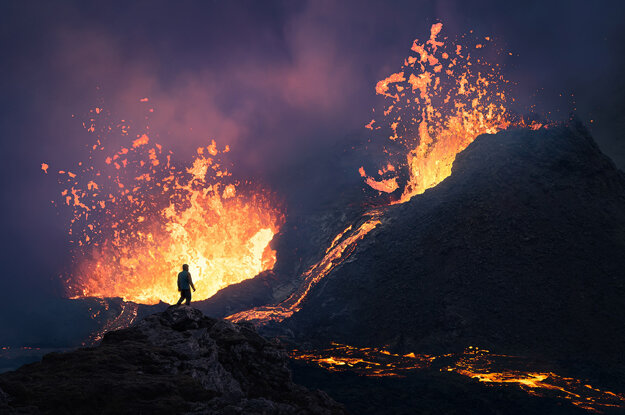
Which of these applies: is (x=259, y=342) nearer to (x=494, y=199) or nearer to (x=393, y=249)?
(x=393, y=249)

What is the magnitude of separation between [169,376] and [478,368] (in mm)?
18104

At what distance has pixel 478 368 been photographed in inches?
807

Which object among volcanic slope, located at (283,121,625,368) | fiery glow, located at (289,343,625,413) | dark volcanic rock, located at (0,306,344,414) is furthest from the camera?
volcanic slope, located at (283,121,625,368)

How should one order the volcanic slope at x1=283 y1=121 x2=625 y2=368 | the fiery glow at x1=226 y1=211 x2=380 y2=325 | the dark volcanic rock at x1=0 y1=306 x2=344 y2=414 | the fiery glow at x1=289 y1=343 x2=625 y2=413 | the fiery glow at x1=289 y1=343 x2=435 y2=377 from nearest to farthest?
the dark volcanic rock at x1=0 y1=306 x2=344 y2=414
the fiery glow at x1=289 y1=343 x2=625 y2=413
the fiery glow at x1=289 y1=343 x2=435 y2=377
the volcanic slope at x1=283 y1=121 x2=625 y2=368
the fiery glow at x1=226 y1=211 x2=380 y2=325

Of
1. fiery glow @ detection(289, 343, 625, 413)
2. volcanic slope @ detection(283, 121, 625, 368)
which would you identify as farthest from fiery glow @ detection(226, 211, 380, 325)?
fiery glow @ detection(289, 343, 625, 413)

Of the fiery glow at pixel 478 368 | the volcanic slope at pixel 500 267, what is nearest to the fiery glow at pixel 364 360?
the fiery glow at pixel 478 368

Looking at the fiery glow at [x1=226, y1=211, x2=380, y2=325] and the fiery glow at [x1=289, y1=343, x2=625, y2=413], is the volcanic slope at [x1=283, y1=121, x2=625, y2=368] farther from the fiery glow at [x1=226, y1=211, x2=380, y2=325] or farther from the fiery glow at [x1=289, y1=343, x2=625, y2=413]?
the fiery glow at [x1=226, y1=211, x2=380, y2=325]

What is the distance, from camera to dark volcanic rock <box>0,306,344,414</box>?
20.4 ft

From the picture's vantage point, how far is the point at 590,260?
1067 inches

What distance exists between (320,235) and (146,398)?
1723 inches

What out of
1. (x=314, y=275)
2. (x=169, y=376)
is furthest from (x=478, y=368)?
(x=314, y=275)

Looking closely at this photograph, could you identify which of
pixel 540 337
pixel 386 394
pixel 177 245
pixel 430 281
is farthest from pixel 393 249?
pixel 177 245

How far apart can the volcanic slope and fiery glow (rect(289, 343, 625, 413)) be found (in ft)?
4.04

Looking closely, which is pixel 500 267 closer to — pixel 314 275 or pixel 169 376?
pixel 314 275
